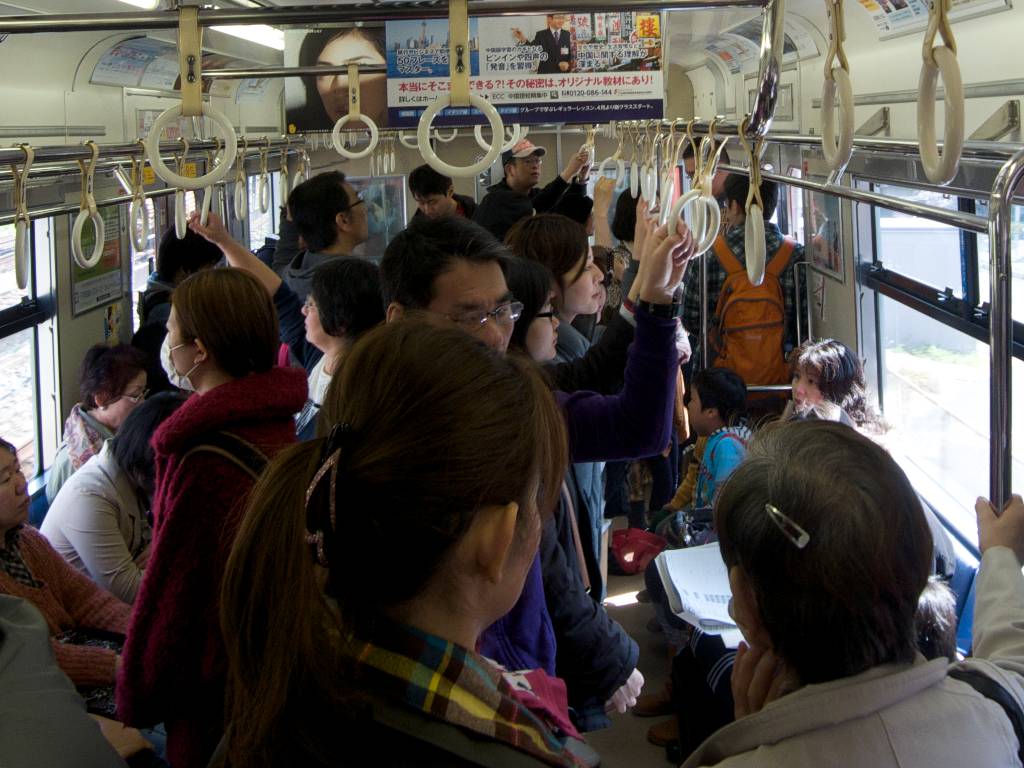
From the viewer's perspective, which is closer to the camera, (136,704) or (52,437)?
(136,704)

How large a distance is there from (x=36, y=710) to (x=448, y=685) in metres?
0.47

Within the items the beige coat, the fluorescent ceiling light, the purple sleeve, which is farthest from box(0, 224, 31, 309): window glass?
the beige coat

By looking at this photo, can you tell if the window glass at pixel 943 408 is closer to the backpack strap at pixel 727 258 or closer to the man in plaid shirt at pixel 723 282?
the man in plaid shirt at pixel 723 282

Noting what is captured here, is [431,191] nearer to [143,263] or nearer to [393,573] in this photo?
[143,263]

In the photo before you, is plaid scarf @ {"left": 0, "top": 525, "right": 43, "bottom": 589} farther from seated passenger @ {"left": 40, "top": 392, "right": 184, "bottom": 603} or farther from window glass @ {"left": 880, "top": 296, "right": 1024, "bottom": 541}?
window glass @ {"left": 880, "top": 296, "right": 1024, "bottom": 541}

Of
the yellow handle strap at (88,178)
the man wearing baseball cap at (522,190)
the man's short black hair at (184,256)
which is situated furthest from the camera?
the man wearing baseball cap at (522,190)

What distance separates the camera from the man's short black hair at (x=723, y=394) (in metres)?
4.39

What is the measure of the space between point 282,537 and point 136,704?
88cm

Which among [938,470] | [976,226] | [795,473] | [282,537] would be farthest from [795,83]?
[282,537]

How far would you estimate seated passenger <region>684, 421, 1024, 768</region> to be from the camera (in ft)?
3.83

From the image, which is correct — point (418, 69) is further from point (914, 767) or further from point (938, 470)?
point (914, 767)

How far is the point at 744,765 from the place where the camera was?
117cm

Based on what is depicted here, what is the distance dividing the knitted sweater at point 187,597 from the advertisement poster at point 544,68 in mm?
2339

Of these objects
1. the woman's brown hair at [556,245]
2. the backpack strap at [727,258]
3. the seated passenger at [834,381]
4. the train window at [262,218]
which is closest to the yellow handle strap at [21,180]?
the woman's brown hair at [556,245]
